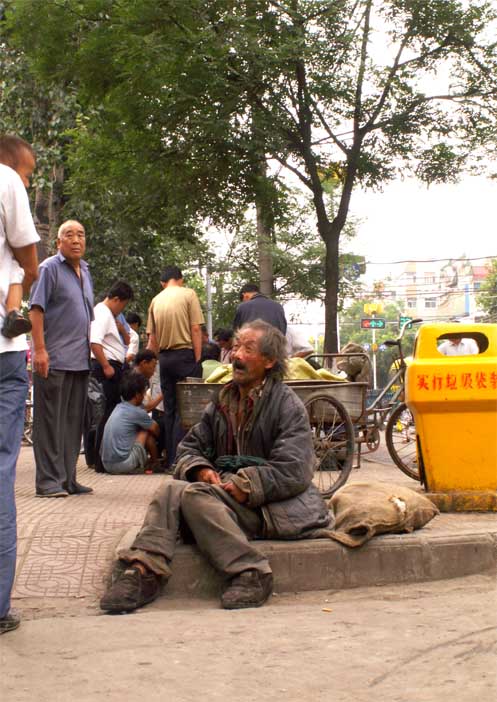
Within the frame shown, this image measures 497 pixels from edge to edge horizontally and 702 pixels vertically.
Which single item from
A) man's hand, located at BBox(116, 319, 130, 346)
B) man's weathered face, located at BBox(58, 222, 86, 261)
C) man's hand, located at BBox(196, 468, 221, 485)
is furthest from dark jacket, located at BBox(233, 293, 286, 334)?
man's hand, located at BBox(196, 468, 221, 485)

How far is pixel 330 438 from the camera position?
8.02 metres

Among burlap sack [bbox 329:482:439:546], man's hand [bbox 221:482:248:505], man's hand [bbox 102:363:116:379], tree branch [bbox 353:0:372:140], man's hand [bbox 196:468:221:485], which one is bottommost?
burlap sack [bbox 329:482:439:546]

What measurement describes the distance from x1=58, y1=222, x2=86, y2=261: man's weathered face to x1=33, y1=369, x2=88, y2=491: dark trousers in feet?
2.79

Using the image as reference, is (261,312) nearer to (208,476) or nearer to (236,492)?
(208,476)

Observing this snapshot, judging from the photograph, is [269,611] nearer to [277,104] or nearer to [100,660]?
[100,660]

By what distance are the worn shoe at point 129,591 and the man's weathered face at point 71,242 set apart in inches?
131

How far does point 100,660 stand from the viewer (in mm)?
3777

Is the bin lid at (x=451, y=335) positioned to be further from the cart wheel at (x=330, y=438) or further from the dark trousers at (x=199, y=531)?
the dark trousers at (x=199, y=531)

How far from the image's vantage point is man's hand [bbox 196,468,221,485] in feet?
16.6

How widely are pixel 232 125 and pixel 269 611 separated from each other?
882 centimetres

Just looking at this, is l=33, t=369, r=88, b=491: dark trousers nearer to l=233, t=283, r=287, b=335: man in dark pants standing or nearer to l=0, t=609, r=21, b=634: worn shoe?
l=233, t=283, r=287, b=335: man in dark pants standing

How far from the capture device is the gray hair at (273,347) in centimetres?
524

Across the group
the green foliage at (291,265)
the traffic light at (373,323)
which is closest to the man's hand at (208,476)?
the green foliage at (291,265)

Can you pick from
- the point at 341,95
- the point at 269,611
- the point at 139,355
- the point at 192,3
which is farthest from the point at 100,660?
the point at 341,95
